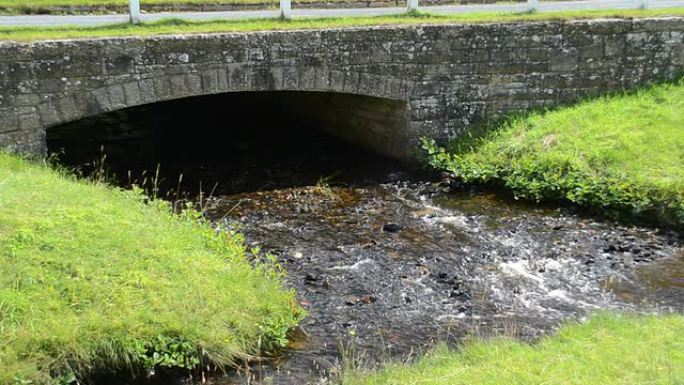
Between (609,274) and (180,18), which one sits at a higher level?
(180,18)

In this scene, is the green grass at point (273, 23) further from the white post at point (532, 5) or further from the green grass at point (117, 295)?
the green grass at point (117, 295)

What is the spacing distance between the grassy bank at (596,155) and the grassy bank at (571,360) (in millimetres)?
3307

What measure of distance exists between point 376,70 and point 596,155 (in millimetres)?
3309

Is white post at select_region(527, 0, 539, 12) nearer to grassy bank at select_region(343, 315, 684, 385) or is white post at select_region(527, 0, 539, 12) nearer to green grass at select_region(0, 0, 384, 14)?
green grass at select_region(0, 0, 384, 14)

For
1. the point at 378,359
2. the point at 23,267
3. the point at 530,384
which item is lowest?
the point at 378,359

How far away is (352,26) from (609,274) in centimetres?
506

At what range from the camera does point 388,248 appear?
7.71m

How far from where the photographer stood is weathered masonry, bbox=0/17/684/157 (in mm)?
8367

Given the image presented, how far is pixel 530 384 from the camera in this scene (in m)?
4.30

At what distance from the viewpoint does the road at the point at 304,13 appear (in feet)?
30.9

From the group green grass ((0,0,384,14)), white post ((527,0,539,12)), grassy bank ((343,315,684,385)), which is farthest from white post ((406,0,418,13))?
grassy bank ((343,315,684,385))

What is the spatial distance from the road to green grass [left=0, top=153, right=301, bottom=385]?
140 inches

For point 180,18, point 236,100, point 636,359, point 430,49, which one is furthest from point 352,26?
point 636,359

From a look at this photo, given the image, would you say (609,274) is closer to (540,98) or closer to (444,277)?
(444,277)
